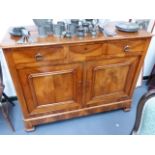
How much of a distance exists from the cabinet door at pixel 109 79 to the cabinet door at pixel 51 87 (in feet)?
0.37

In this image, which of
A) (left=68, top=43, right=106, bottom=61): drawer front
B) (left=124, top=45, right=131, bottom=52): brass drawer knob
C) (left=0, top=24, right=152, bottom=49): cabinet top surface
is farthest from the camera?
(left=124, top=45, right=131, bottom=52): brass drawer knob

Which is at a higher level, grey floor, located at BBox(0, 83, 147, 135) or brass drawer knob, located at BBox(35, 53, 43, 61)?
brass drawer knob, located at BBox(35, 53, 43, 61)

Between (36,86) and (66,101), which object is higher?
(36,86)

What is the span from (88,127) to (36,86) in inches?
29.2

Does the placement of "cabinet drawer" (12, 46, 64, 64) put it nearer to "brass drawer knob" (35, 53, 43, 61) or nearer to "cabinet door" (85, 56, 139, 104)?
"brass drawer knob" (35, 53, 43, 61)

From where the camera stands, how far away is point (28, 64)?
1.15 m

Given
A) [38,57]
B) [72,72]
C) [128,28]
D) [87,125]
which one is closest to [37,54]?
[38,57]

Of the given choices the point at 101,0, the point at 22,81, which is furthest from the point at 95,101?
the point at 101,0

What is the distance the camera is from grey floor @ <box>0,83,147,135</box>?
1.57 metres

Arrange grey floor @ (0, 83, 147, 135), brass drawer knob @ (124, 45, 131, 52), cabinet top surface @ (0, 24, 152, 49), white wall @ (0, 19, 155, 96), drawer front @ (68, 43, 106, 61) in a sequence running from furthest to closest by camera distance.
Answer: grey floor @ (0, 83, 147, 135) < white wall @ (0, 19, 155, 96) < brass drawer knob @ (124, 45, 131, 52) < drawer front @ (68, 43, 106, 61) < cabinet top surface @ (0, 24, 152, 49)

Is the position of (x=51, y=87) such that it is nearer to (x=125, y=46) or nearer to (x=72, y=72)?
(x=72, y=72)

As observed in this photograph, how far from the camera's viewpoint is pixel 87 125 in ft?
5.41

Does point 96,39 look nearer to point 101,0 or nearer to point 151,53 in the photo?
point 101,0

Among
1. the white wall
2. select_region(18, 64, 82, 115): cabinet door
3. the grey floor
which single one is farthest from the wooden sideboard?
the white wall
